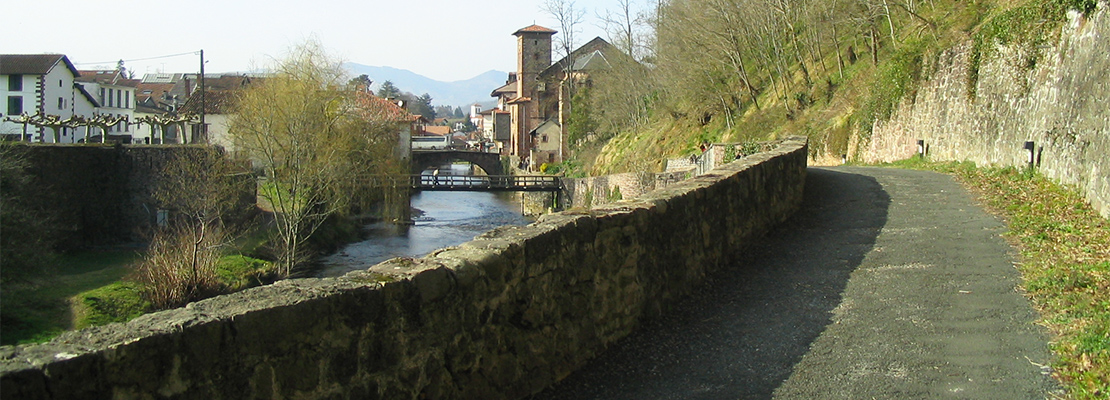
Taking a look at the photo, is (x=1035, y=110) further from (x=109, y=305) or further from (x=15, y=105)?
(x=15, y=105)

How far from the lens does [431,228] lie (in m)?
51.2

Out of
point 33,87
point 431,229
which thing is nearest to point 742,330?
point 431,229

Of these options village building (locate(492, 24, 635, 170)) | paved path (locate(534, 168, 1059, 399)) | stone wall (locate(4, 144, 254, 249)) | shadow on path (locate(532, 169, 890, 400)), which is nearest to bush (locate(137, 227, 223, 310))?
stone wall (locate(4, 144, 254, 249))

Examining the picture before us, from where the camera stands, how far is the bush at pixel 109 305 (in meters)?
27.4

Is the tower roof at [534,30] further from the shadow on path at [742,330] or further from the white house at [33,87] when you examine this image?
the shadow on path at [742,330]

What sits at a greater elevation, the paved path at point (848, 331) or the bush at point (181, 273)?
the paved path at point (848, 331)

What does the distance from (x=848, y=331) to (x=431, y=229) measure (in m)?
44.7

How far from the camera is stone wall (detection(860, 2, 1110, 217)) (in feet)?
38.7

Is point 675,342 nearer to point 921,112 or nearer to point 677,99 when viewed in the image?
point 921,112

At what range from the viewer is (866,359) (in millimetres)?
6234

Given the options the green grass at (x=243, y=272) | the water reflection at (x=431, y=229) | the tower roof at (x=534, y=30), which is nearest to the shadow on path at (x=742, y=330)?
the water reflection at (x=431, y=229)

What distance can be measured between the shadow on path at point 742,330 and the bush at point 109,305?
23196 mm

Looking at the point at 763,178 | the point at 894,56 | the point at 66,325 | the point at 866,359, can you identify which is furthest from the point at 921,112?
the point at 66,325

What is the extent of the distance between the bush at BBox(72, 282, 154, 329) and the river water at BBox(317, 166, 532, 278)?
21.0 ft
